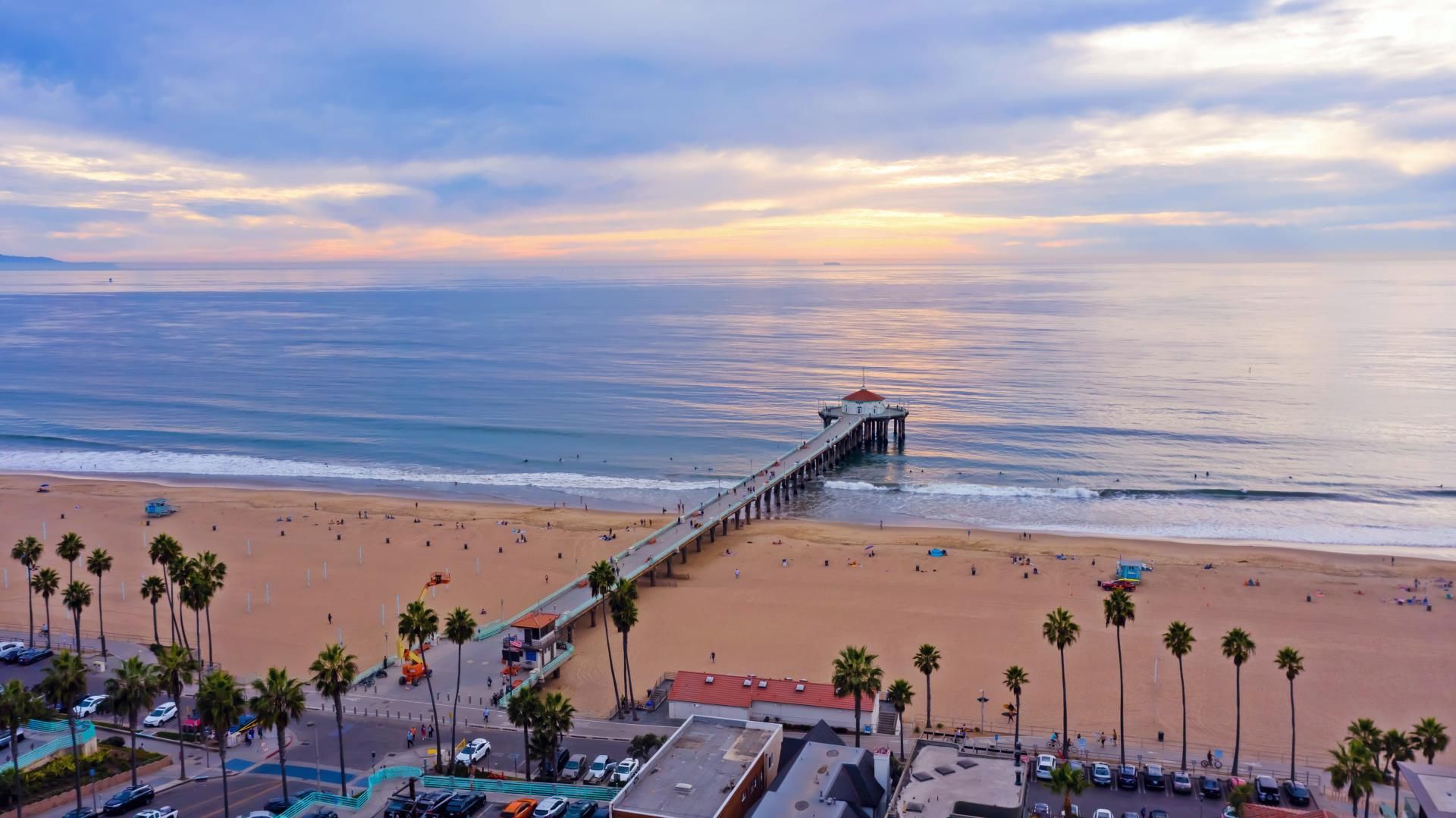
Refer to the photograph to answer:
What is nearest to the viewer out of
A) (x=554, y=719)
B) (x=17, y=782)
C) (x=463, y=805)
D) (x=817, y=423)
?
(x=17, y=782)

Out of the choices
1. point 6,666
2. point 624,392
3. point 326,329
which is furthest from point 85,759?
point 326,329

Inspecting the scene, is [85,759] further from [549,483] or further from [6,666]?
[549,483]

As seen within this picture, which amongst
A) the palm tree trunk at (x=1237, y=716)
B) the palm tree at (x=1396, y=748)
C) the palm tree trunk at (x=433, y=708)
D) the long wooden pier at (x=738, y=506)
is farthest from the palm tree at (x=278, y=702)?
the palm tree at (x=1396, y=748)

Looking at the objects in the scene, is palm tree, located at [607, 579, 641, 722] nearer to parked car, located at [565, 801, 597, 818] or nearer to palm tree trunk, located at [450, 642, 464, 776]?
palm tree trunk, located at [450, 642, 464, 776]

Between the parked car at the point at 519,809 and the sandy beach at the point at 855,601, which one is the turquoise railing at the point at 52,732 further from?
the parked car at the point at 519,809

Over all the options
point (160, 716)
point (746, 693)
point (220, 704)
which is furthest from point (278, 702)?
point (746, 693)

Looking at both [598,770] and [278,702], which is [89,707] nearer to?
[278,702]
